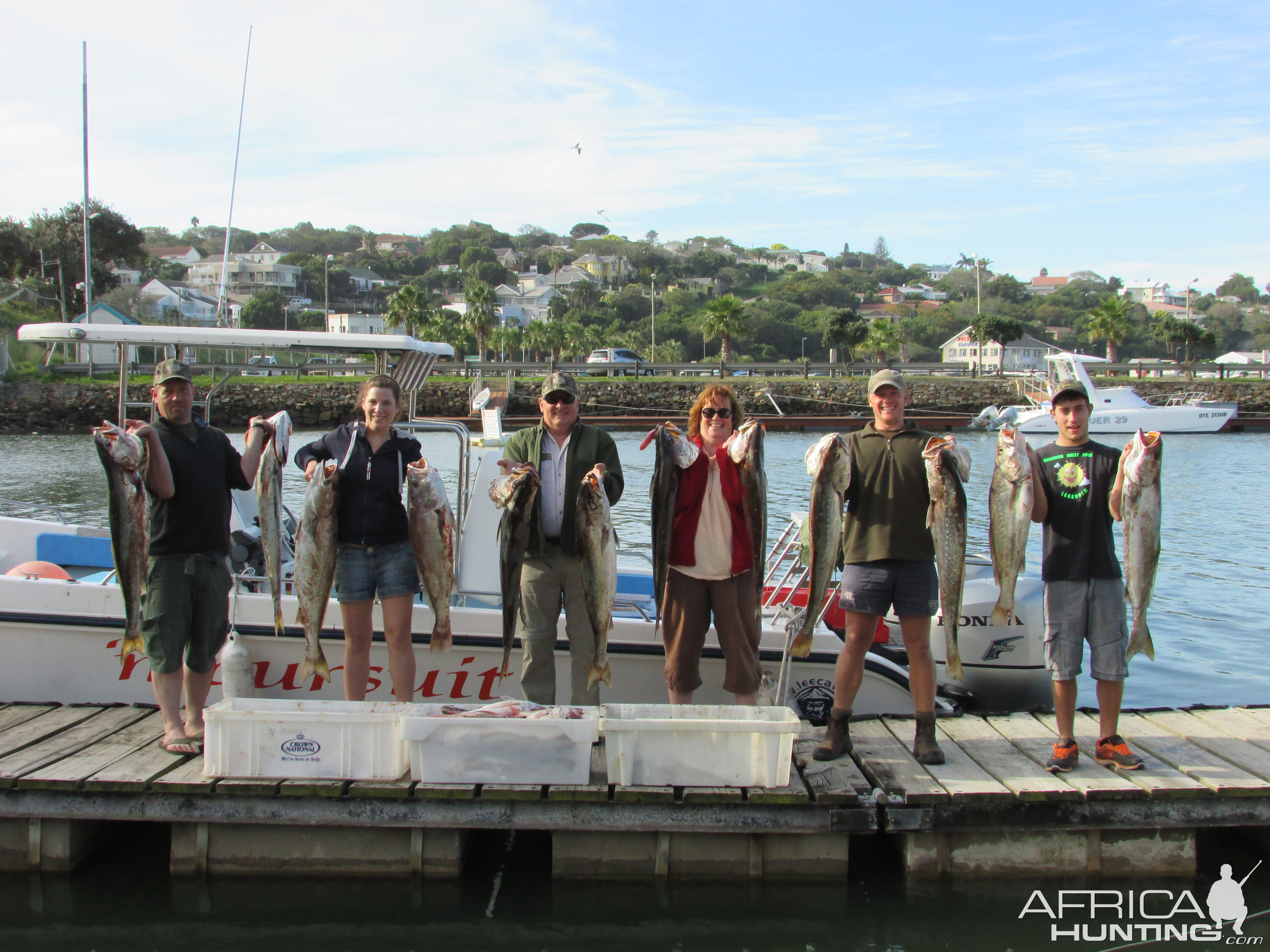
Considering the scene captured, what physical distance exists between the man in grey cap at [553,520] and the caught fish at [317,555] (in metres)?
0.89

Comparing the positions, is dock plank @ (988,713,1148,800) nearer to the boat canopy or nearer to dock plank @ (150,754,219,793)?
dock plank @ (150,754,219,793)

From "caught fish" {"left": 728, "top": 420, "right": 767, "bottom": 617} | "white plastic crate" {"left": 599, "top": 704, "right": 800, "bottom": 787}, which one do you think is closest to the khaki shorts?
"white plastic crate" {"left": 599, "top": 704, "right": 800, "bottom": 787}

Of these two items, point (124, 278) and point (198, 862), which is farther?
point (124, 278)

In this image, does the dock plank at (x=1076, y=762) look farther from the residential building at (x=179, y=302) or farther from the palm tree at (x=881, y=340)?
the residential building at (x=179, y=302)

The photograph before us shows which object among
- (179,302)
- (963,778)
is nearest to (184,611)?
(963,778)

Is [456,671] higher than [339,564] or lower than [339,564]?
lower

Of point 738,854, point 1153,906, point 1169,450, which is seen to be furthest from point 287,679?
point 1169,450

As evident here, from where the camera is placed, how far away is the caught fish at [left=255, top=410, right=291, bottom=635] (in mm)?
4555

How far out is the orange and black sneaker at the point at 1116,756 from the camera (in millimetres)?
4734

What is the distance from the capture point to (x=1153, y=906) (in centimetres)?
463

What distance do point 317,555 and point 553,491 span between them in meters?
1.25

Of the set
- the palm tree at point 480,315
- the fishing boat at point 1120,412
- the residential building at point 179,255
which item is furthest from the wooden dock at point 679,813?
the residential building at point 179,255

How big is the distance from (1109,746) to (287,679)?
4926mm

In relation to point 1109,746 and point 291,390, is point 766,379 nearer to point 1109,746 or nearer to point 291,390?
point 291,390
